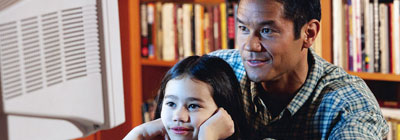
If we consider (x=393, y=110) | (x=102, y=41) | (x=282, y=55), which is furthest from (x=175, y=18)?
(x=102, y=41)

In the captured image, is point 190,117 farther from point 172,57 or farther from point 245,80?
point 172,57

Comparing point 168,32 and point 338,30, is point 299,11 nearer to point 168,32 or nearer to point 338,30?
point 338,30

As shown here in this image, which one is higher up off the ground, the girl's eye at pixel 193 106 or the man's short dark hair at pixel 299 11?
the man's short dark hair at pixel 299 11

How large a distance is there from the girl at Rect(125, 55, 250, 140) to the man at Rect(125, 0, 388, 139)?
0.10 feet

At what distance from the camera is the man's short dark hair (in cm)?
139

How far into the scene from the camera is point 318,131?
1.41 metres

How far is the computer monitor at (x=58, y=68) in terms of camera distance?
2.42ft

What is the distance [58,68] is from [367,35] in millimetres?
1573

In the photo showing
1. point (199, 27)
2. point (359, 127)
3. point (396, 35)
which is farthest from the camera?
point (199, 27)

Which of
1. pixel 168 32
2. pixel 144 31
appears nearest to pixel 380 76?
Result: pixel 168 32

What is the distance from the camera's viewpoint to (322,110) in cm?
140

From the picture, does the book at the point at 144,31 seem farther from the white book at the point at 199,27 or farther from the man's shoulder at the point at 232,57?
the man's shoulder at the point at 232,57

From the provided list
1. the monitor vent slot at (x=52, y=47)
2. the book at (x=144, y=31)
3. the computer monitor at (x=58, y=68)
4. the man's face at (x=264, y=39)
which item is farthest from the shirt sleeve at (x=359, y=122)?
the book at (x=144, y=31)

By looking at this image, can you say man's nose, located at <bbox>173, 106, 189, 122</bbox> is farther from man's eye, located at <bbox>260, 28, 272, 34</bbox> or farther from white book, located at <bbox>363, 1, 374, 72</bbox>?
white book, located at <bbox>363, 1, 374, 72</bbox>
